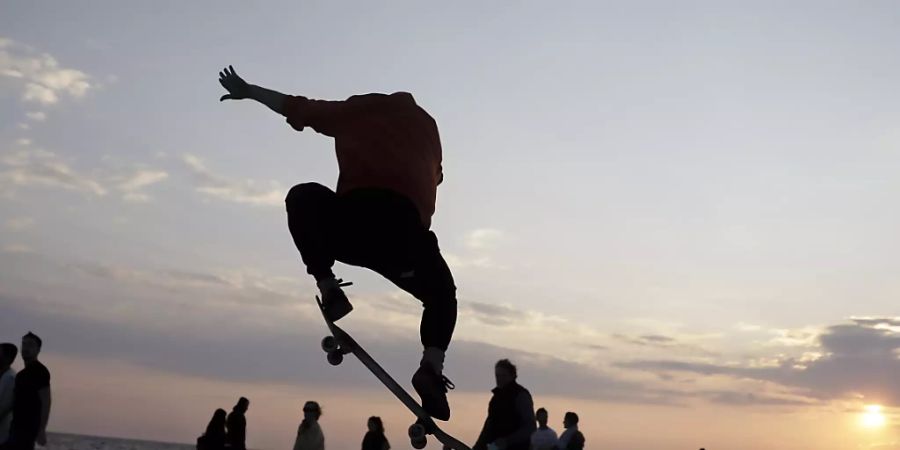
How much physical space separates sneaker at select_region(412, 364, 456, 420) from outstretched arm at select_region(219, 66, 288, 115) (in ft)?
5.31

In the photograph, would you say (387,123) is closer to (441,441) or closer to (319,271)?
(319,271)

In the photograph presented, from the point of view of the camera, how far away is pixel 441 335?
5289 millimetres

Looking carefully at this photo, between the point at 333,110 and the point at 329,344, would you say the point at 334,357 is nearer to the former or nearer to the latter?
the point at 329,344

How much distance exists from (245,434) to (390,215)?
1128 cm

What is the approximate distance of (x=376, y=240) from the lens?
507 centimetres

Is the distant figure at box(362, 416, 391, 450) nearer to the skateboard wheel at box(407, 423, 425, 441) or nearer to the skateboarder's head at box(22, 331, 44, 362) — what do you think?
the skateboarder's head at box(22, 331, 44, 362)

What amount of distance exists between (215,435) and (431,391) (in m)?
11.2

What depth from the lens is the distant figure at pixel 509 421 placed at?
8430 mm

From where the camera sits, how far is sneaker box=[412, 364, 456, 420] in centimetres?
516

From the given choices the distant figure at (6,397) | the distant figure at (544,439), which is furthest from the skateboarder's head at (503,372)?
the distant figure at (6,397)

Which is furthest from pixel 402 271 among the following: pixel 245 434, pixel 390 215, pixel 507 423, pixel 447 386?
pixel 245 434

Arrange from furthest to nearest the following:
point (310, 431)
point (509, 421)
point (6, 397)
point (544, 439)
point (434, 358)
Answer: point (310, 431) < point (544, 439) < point (6, 397) < point (509, 421) < point (434, 358)

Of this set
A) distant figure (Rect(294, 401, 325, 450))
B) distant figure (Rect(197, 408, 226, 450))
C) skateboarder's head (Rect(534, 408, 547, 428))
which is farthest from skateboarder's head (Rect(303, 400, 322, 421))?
skateboarder's head (Rect(534, 408, 547, 428))

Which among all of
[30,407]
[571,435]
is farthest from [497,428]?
[571,435]
